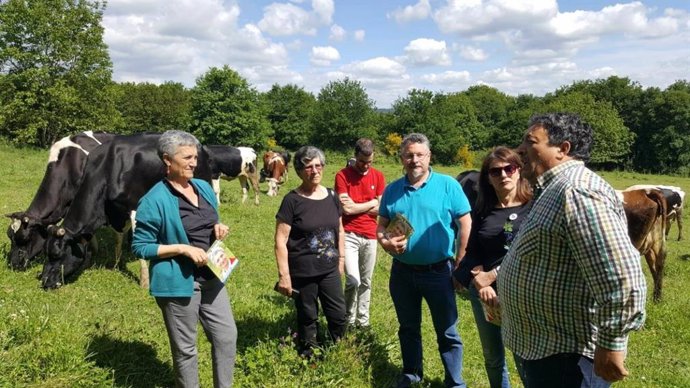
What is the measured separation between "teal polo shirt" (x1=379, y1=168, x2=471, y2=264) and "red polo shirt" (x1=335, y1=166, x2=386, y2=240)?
1.05 meters

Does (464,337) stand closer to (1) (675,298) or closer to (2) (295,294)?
(2) (295,294)

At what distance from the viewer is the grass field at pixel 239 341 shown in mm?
3828

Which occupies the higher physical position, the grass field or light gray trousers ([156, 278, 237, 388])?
light gray trousers ([156, 278, 237, 388])

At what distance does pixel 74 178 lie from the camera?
8219 millimetres

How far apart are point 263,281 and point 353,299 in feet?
8.09

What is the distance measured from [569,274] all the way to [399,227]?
5.78 feet

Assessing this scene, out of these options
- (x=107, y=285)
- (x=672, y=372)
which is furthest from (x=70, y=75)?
(x=672, y=372)

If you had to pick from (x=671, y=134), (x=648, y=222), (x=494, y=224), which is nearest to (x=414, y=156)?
(x=494, y=224)

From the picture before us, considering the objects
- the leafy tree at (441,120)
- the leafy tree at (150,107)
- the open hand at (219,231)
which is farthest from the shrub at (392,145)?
the open hand at (219,231)

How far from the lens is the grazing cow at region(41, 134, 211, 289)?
6.54m

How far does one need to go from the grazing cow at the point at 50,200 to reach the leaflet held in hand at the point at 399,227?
6048 mm

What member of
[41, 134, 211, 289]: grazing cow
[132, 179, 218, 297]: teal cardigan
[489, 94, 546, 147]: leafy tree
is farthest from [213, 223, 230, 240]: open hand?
[489, 94, 546, 147]: leafy tree

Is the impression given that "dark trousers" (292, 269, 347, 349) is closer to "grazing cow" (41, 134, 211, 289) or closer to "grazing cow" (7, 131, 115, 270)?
"grazing cow" (41, 134, 211, 289)

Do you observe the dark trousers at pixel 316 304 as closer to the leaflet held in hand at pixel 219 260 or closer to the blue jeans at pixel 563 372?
→ the leaflet held in hand at pixel 219 260
